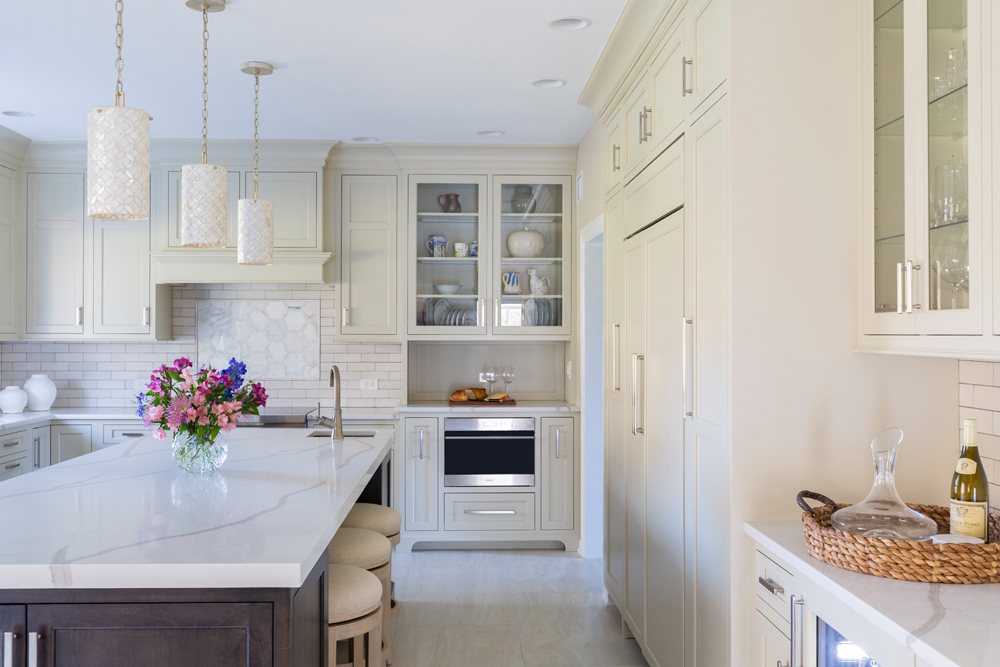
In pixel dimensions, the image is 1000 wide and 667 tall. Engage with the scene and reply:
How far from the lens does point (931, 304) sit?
1673mm

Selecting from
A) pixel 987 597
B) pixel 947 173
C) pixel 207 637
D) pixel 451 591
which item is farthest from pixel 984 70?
pixel 451 591

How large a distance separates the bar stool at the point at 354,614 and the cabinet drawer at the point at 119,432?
301cm

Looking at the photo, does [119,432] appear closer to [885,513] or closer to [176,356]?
[176,356]

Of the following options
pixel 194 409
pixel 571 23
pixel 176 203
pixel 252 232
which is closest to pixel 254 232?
pixel 252 232

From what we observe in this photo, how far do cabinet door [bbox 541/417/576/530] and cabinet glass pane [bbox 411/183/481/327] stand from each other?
3.02 ft

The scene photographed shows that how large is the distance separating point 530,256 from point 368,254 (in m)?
1.14

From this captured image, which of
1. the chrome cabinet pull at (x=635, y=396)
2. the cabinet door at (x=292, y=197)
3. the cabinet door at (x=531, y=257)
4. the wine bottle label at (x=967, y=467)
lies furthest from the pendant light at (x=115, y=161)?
the cabinet door at (x=531, y=257)

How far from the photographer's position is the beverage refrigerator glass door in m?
4.74

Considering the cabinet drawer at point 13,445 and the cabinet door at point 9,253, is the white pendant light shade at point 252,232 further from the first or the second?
the cabinet door at point 9,253

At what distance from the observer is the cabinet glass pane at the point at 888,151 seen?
1.79m

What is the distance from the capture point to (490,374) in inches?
203

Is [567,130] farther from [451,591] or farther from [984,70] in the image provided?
[984,70]

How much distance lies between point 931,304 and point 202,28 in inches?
114

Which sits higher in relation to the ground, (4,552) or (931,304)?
(931,304)
